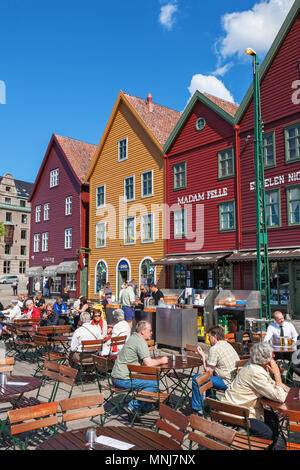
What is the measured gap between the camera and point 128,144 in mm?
25547

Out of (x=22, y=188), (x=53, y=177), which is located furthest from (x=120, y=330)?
(x=22, y=188)

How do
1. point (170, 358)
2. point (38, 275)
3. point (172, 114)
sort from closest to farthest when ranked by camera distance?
point (170, 358) < point (172, 114) < point (38, 275)

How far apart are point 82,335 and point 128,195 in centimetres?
1764

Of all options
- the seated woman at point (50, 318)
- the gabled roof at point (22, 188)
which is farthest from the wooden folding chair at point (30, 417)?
the gabled roof at point (22, 188)

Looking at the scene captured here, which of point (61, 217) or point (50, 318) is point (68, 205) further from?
point (50, 318)

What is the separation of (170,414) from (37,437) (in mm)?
2416

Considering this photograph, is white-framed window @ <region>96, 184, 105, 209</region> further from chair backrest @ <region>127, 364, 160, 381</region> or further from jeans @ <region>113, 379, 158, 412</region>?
chair backrest @ <region>127, 364, 160, 381</region>

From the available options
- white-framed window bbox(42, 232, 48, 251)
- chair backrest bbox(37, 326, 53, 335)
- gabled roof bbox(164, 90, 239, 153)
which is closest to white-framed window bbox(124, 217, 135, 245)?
gabled roof bbox(164, 90, 239, 153)

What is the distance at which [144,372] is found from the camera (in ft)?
19.3

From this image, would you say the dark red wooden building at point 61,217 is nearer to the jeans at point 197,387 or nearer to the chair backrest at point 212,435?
the jeans at point 197,387

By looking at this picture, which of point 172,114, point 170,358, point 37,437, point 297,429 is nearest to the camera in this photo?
point 297,429

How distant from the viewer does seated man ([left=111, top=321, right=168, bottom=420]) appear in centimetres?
614
